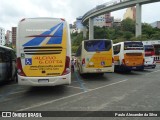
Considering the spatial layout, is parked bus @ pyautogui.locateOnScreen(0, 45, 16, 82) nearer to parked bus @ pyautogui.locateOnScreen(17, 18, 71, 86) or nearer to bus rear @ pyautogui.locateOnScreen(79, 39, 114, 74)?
parked bus @ pyautogui.locateOnScreen(17, 18, 71, 86)

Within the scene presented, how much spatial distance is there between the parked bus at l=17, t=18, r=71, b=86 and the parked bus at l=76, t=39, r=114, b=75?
7.77 meters

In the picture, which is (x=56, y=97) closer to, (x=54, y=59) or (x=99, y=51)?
(x=54, y=59)

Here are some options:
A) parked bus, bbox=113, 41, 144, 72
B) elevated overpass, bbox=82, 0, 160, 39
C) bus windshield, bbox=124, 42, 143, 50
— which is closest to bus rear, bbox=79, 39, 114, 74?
parked bus, bbox=113, 41, 144, 72

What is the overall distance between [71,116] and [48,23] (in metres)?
5.64

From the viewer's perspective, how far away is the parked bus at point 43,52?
13.1m

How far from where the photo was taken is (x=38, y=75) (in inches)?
515

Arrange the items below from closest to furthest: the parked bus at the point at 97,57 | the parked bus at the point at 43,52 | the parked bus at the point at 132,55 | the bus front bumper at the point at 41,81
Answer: the bus front bumper at the point at 41,81, the parked bus at the point at 43,52, the parked bus at the point at 97,57, the parked bus at the point at 132,55

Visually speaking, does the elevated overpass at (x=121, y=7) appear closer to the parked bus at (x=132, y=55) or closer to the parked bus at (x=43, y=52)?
the parked bus at (x=132, y=55)

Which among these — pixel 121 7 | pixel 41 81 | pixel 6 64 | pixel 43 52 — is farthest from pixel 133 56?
pixel 121 7

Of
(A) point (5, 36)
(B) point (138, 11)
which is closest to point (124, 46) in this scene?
(B) point (138, 11)

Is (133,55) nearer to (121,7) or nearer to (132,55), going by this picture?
(132,55)

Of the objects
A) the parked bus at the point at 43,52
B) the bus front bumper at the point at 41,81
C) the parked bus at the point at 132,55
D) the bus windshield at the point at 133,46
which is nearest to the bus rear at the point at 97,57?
the parked bus at the point at 132,55

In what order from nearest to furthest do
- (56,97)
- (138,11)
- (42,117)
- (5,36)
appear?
(42,117)
(56,97)
(138,11)
(5,36)

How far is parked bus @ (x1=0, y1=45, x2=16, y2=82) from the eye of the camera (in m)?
17.2
